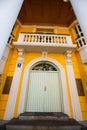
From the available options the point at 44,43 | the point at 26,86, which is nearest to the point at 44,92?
the point at 26,86

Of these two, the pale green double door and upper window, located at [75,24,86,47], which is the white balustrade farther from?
the pale green double door

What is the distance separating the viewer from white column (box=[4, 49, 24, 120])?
3.98 m

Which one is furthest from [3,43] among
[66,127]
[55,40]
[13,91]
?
[55,40]

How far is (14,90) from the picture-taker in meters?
4.45

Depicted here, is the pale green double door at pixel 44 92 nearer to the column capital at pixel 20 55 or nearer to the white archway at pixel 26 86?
the white archway at pixel 26 86

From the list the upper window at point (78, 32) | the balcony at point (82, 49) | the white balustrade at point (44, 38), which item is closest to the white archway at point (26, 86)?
the white balustrade at point (44, 38)

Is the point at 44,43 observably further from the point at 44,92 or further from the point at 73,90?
the point at 73,90

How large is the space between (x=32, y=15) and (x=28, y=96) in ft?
16.6

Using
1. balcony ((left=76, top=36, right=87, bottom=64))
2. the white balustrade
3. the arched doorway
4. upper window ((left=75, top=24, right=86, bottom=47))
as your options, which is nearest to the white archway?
the arched doorway

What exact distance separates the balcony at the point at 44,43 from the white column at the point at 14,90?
0.46 metres

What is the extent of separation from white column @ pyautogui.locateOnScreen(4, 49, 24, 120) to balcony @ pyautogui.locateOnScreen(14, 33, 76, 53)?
0.46 m

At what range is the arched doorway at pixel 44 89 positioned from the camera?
14.5ft

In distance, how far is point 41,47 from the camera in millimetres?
5324

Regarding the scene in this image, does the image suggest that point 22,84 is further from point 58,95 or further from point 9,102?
point 58,95
